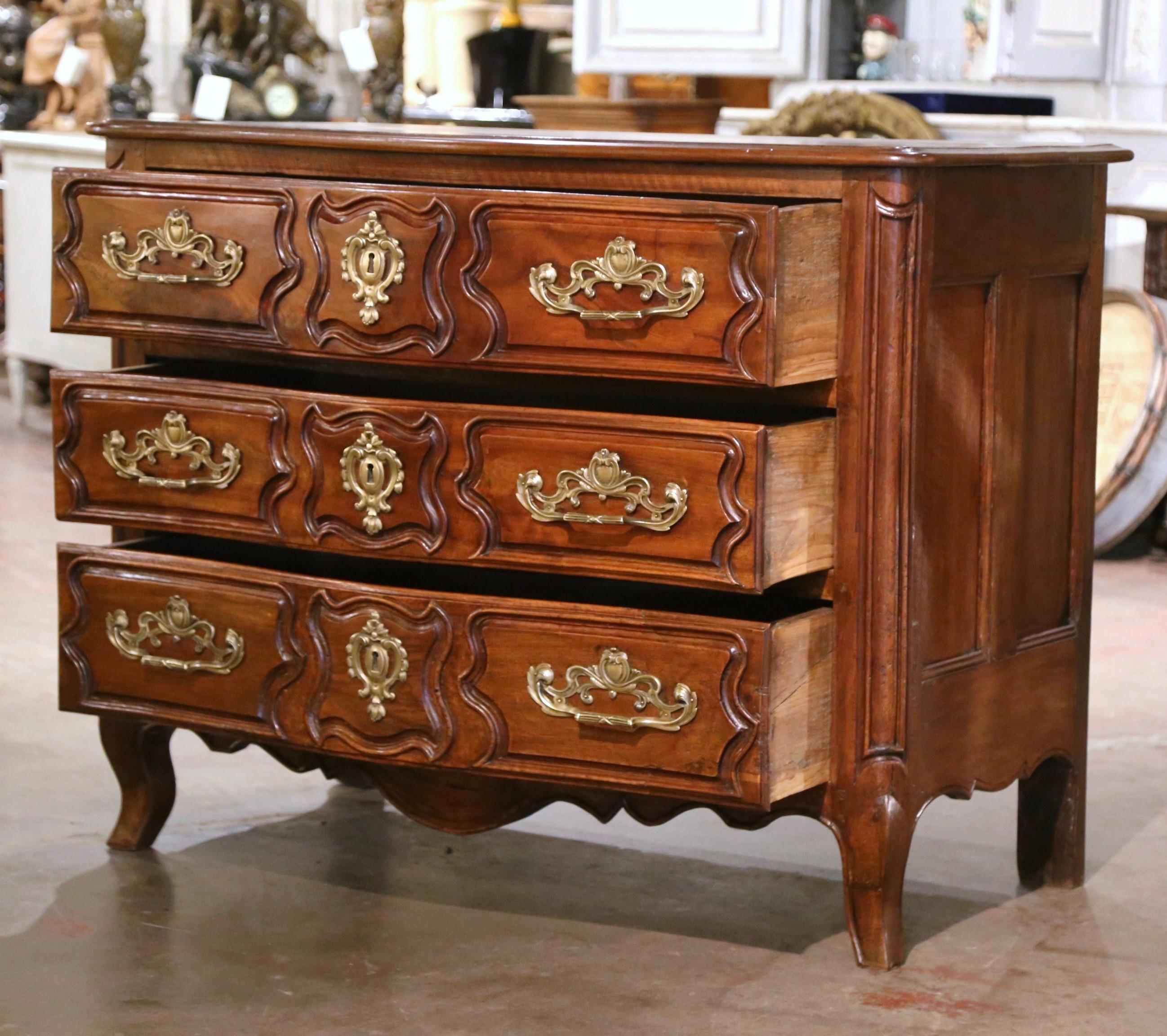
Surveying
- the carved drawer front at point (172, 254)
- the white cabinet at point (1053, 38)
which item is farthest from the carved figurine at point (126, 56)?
the carved drawer front at point (172, 254)

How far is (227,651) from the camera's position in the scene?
2.15 m

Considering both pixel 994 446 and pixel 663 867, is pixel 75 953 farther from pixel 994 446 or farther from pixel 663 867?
pixel 994 446

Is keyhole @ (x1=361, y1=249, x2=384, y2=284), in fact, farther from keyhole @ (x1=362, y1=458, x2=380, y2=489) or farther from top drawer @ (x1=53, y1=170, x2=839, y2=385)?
keyhole @ (x1=362, y1=458, x2=380, y2=489)

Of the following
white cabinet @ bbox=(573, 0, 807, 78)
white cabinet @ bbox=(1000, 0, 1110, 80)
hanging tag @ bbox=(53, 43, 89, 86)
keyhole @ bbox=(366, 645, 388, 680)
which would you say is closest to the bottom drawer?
keyhole @ bbox=(366, 645, 388, 680)

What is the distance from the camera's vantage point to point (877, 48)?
588cm

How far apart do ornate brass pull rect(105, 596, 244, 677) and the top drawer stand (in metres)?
0.33

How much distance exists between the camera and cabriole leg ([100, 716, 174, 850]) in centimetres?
238

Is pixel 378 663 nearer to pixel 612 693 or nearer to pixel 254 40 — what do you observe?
pixel 612 693

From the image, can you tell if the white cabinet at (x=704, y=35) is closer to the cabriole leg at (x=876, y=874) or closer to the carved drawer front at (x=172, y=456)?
the carved drawer front at (x=172, y=456)

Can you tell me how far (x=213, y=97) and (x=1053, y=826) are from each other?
3.41m

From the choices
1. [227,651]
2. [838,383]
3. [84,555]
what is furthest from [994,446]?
[84,555]

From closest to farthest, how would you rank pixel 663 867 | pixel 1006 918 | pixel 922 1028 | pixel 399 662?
pixel 922 1028 < pixel 399 662 < pixel 1006 918 < pixel 663 867

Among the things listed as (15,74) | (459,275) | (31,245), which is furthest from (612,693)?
(15,74)

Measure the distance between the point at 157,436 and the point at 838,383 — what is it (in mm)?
785
